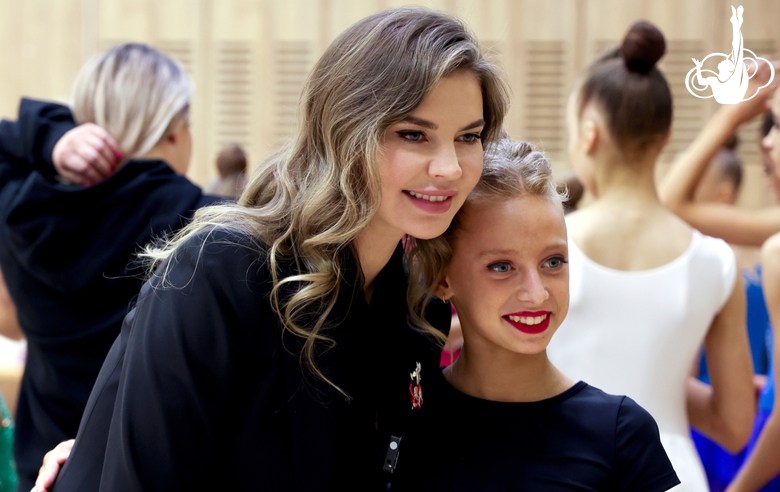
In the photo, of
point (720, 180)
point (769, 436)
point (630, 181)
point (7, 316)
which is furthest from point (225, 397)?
point (720, 180)

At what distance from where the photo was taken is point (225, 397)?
1.21 m

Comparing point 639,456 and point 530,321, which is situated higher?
point 530,321

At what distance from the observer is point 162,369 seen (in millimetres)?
1175

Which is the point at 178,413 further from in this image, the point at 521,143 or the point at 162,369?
the point at 521,143

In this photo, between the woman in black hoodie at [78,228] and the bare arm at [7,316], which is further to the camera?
the bare arm at [7,316]

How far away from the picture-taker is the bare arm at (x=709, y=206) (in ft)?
7.61

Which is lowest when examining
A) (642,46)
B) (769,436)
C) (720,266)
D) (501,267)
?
(769,436)

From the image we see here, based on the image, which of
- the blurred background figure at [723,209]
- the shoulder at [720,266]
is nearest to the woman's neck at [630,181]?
the shoulder at [720,266]

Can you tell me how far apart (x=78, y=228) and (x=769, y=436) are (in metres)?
1.69

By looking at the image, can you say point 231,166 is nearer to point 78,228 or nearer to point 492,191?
point 78,228

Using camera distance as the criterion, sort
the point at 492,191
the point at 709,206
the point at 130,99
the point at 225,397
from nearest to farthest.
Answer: the point at 225,397
the point at 492,191
the point at 130,99
the point at 709,206

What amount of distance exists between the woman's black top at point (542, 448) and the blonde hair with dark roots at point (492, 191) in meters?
0.23

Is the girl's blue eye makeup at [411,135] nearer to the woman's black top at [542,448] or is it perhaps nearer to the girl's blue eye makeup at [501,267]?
the girl's blue eye makeup at [501,267]

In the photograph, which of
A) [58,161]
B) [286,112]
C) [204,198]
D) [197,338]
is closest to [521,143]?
[197,338]
